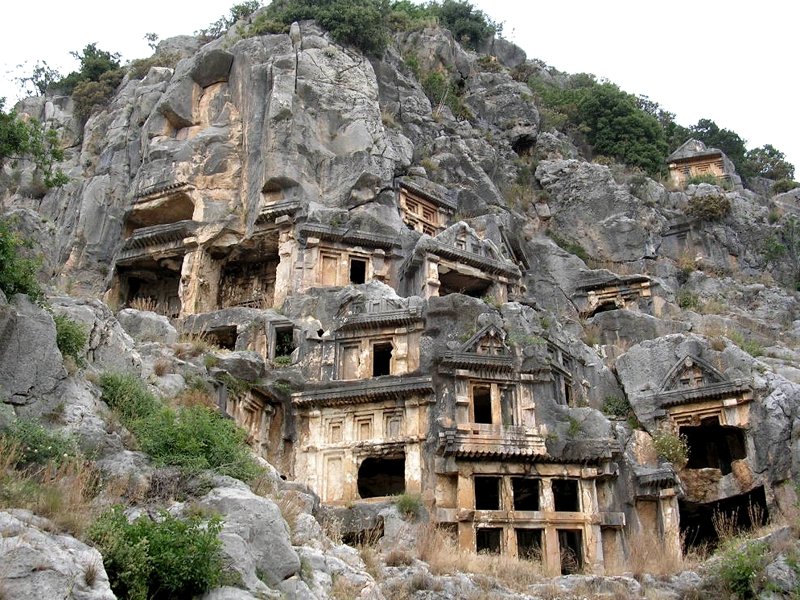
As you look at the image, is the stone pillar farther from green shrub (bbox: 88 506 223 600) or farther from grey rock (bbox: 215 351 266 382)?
green shrub (bbox: 88 506 223 600)

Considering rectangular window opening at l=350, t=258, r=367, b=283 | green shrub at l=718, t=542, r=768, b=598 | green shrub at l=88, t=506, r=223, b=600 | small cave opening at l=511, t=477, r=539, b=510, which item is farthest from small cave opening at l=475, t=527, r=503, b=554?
green shrub at l=88, t=506, r=223, b=600

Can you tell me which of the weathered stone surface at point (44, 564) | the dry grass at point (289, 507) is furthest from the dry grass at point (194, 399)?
the weathered stone surface at point (44, 564)

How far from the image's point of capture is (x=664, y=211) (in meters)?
44.7

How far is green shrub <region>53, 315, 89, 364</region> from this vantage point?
14.0 metres

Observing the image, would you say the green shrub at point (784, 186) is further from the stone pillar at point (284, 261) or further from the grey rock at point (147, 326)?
the grey rock at point (147, 326)

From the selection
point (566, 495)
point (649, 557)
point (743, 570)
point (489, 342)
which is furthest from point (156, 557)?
point (566, 495)

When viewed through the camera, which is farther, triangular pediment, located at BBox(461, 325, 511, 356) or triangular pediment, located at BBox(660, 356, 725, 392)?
triangular pediment, located at BBox(660, 356, 725, 392)

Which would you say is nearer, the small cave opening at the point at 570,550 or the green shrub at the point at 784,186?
the small cave opening at the point at 570,550

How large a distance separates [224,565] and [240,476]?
2.98 metres

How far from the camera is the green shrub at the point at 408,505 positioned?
22484 millimetres

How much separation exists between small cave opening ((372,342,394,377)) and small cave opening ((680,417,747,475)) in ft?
32.4

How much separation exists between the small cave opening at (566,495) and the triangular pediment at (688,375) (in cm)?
523

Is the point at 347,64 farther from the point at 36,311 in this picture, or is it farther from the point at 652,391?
the point at 36,311

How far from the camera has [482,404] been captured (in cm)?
2697
